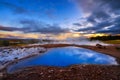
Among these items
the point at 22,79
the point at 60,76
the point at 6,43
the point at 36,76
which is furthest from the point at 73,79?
the point at 6,43

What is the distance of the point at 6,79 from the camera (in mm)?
14586

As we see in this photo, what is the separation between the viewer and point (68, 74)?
15047 millimetres

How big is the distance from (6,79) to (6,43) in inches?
3312

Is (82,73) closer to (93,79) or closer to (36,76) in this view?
(93,79)

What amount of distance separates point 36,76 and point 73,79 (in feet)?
11.8

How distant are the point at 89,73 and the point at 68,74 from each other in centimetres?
203

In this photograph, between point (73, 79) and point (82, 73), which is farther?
point (82, 73)

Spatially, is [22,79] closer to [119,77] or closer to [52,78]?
[52,78]

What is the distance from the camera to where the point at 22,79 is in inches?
559

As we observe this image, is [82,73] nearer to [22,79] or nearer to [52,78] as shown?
[52,78]

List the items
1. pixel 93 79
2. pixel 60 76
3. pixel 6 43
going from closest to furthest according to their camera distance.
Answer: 1. pixel 93 79
2. pixel 60 76
3. pixel 6 43

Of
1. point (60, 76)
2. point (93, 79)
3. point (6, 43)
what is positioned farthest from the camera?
point (6, 43)

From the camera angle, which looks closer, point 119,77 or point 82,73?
point 119,77

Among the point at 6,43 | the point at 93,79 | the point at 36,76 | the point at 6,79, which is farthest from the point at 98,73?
the point at 6,43
